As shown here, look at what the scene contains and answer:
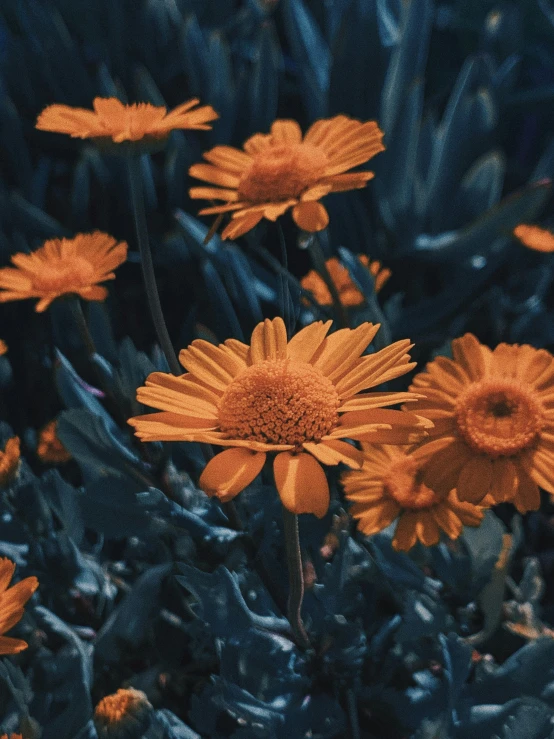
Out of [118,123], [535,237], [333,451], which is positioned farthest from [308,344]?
[535,237]

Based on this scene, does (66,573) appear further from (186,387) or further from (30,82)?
(30,82)

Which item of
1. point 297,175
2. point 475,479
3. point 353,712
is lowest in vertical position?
point 353,712

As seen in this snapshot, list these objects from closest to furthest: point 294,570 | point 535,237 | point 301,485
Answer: point 301,485
point 294,570
point 535,237

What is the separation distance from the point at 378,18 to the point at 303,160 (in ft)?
2.44

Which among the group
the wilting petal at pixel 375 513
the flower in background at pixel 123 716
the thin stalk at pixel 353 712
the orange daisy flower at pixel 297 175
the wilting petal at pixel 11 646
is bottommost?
the thin stalk at pixel 353 712

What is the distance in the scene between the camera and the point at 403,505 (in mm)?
767

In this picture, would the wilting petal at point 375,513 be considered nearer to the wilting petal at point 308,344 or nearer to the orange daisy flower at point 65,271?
the wilting petal at point 308,344

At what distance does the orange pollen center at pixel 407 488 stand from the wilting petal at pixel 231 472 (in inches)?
10.4

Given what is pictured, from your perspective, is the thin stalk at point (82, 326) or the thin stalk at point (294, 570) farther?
the thin stalk at point (82, 326)

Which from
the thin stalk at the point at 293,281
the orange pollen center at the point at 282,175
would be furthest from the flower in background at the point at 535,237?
the orange pollen center at the point at 282,175

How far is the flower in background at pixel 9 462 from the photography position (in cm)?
80

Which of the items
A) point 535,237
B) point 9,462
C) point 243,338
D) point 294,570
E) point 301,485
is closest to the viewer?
point 301,485

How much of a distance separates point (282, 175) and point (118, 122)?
0.16 m

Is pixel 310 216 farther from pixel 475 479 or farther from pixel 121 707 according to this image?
pixel 121 707
